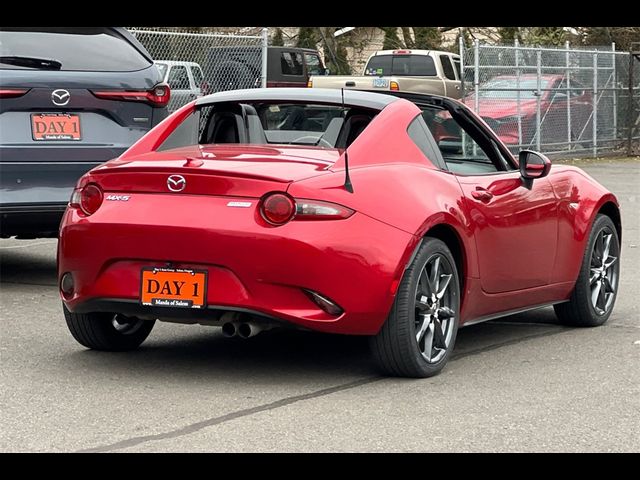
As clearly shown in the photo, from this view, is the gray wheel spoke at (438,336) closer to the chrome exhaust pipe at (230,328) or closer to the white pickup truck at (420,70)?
the chrome exhaust pipe at (230,328)

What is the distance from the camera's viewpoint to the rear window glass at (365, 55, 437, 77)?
30094 mm

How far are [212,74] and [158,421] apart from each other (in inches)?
602

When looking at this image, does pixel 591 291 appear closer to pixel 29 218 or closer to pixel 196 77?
pixel 29 218

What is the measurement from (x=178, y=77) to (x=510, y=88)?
21.7 feet

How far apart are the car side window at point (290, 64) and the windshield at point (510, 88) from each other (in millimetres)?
8773

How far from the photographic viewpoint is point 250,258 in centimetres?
592

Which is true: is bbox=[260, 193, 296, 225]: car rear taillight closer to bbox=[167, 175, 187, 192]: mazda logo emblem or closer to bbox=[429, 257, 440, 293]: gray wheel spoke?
bbox=[167, 175, 187, 192]: mazda logo emblem

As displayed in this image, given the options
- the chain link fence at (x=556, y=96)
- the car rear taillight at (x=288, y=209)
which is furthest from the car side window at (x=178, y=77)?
the car rear taillight at (x=288, y=209)

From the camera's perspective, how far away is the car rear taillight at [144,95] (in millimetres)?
9266

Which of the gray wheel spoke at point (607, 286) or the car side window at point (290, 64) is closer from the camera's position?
the gray wheel spoke at point (607, 286)

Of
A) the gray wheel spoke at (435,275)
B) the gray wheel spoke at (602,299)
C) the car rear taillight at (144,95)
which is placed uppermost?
the car rear taillight at (144,95)

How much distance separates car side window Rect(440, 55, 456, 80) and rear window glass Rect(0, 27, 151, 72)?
21146 mm

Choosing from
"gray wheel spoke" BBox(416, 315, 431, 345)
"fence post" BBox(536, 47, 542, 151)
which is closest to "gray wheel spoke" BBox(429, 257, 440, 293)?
"gray wheel spoke" BBox(416, 315, 431, 345)
